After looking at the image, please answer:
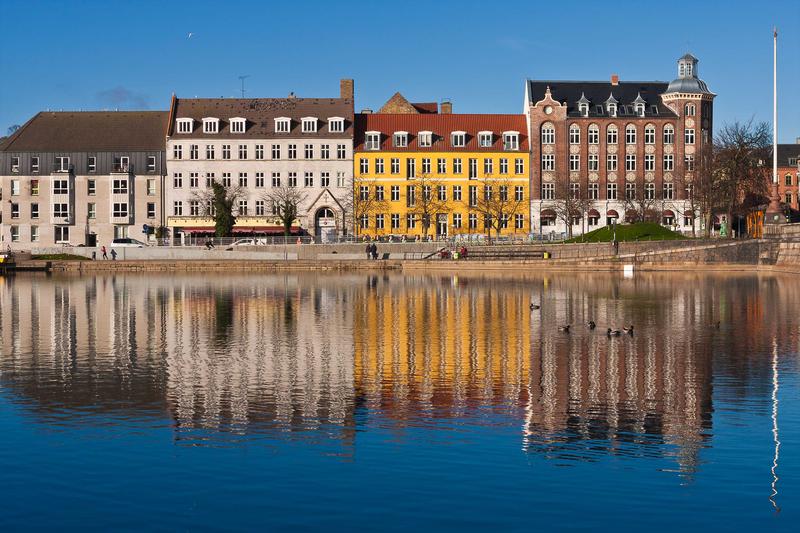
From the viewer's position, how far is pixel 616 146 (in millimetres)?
110312

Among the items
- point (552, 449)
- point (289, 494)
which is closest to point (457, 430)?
point (552, 449)

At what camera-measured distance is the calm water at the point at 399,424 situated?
14508mm

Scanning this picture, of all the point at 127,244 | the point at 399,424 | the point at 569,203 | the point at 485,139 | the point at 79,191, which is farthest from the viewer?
the point at 485,139

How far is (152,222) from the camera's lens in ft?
361

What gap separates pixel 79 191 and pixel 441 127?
38.1 m

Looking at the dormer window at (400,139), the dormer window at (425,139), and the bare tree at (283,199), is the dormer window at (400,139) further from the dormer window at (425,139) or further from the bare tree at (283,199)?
the bare tree at (283,199)

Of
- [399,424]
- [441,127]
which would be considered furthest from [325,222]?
[399,424]

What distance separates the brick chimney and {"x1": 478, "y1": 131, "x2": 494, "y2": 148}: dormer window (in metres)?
14.4

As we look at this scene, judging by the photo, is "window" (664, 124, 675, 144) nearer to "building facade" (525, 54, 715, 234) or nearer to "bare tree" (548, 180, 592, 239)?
"building facade" (525, 54, 715, 234)

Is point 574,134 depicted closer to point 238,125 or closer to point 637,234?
point 637,234

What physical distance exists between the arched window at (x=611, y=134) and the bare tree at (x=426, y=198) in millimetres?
17644

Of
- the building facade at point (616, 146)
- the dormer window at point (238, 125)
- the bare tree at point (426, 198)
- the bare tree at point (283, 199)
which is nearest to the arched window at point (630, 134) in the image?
the building facade at point (616, 146)

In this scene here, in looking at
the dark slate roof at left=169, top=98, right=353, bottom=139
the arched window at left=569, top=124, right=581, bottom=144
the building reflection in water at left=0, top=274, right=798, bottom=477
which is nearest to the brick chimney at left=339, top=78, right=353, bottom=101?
the dark slate roof at left=169, top=98, right=353, bottom=139

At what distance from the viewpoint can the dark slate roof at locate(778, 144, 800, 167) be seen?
144250 millimetres
